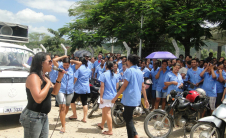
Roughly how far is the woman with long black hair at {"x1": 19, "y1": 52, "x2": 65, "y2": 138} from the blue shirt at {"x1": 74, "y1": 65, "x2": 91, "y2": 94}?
3185 mm

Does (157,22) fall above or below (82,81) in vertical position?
above

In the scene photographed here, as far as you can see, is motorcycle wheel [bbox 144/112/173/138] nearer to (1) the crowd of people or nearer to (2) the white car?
(1) the crowd of people

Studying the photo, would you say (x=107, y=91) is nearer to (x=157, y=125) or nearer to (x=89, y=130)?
(x=89, y=130)

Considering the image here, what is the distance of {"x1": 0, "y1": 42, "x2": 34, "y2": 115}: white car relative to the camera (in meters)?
5.23

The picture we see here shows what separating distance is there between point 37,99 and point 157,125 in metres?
3.09

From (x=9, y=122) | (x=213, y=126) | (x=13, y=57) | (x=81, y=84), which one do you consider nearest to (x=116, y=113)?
(x=81, y=84)

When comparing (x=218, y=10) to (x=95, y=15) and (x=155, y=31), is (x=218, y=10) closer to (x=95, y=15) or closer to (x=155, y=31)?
(x=155, y=31)

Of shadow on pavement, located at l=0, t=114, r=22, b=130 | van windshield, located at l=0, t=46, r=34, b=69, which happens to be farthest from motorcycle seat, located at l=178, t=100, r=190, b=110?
shadow on pavement, located at l=0, t=114, r=22, b=130

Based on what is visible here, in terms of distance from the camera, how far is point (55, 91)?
10.5ft

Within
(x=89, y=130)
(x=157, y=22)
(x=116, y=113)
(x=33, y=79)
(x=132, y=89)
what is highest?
(x=157, y=22)

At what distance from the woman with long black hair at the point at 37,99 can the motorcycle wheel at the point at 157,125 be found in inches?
103

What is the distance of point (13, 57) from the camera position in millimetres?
6172

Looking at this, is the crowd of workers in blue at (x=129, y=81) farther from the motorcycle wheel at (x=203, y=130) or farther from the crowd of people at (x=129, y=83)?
the motorcycle wheel at (x=203, y=130)

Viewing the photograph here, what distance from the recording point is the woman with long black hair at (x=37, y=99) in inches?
104
